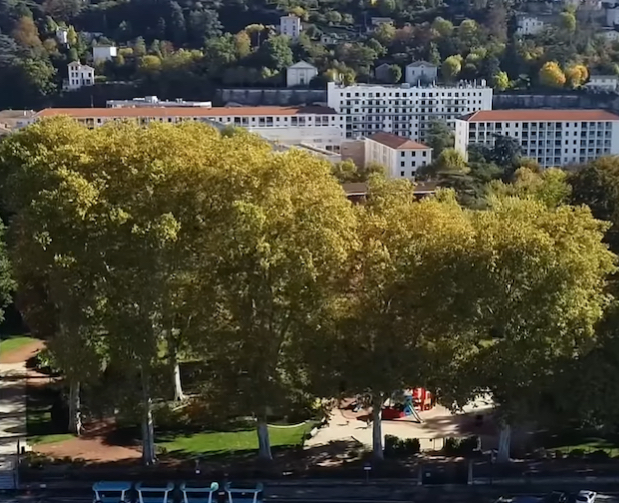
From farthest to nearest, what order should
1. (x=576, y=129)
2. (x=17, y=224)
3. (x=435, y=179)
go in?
(x=576, y=129)
(x=435, y=179)
(x=17, y=224)

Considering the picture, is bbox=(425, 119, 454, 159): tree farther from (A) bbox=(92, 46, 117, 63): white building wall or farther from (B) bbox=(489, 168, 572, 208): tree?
(A) bbox=(92, 46, 117, 63): white building wall

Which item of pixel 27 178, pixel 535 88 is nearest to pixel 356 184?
pixel 27 178

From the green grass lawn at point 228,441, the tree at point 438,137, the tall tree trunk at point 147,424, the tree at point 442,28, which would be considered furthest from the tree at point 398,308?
the tree at point 442,28

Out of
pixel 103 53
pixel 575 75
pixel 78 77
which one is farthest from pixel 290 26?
pixel 575 75

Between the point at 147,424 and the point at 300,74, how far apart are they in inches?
2609

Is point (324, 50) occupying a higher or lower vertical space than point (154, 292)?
higher

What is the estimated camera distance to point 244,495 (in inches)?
693

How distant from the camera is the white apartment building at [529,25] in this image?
95.2 meters

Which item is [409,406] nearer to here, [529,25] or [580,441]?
[580,441]

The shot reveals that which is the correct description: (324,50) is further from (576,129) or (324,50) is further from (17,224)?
(17,224)

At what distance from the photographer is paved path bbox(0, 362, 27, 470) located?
20547mm

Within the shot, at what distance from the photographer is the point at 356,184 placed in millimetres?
44906

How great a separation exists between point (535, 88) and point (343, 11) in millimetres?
24145

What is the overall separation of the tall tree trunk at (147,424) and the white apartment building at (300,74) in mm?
65341
